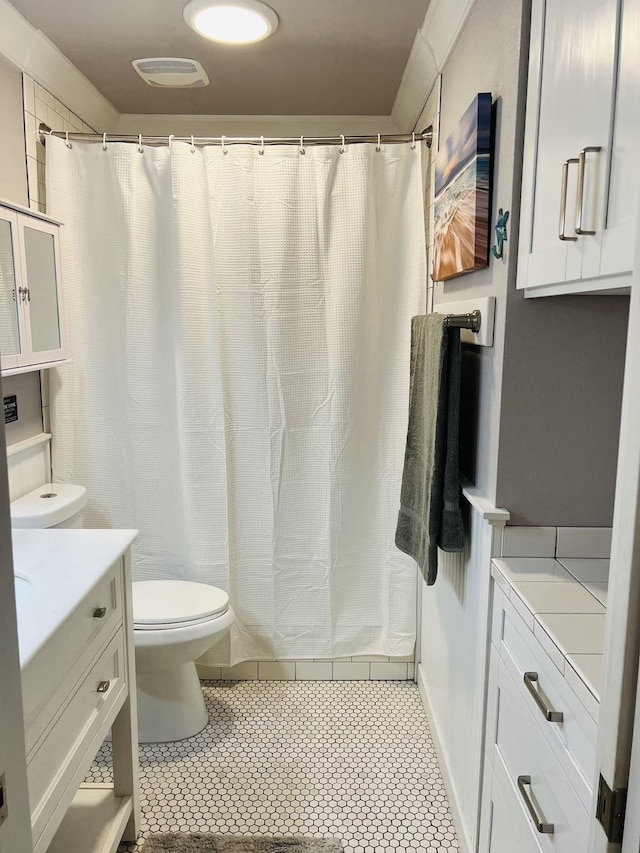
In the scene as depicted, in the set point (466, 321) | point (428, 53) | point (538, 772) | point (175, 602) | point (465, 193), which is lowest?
point (175, 602)

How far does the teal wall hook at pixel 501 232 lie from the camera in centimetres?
144

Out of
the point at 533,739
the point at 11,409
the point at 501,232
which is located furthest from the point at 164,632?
the point at 501,232

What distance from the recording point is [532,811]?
3.83 ft

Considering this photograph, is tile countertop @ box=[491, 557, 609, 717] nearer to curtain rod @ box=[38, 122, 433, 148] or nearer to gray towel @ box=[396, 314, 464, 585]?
gray towel @ box=[396, 314, 464, 585]

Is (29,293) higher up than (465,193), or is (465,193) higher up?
(465,193)

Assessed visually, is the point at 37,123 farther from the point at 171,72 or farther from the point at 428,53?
the point at 428,53

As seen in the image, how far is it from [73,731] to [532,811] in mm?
900

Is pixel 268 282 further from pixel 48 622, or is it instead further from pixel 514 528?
pixel 48 622

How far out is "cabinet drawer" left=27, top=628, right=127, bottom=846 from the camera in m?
1.17

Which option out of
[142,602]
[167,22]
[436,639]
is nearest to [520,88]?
[167,22]

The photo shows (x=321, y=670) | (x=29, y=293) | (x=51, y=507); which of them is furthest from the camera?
(x=321, y=670)

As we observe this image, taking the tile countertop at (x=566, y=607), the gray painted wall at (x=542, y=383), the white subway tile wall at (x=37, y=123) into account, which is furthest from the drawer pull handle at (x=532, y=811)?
the white subway tile wall at (x=37, y=123)

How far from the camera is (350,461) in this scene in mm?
2455

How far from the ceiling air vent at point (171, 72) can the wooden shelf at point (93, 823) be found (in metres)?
2.27
